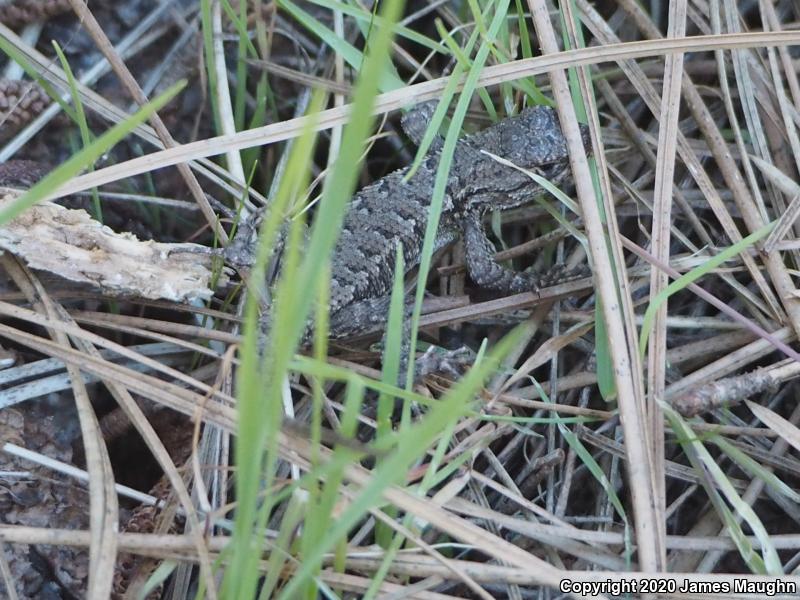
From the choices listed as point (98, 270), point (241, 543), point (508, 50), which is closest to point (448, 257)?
point (508, 50)

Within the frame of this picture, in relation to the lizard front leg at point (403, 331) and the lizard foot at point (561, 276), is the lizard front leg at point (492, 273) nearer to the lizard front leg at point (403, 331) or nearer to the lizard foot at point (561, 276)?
the lizard foot at point (561, 276)

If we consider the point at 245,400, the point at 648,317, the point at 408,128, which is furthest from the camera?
the point at 408,128

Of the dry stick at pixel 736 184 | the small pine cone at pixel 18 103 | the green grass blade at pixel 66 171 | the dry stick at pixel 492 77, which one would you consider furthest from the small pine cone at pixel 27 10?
the dry stick at pixel 736 184

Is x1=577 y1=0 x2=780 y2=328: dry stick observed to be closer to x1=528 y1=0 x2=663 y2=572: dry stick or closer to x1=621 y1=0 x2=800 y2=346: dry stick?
x1=621 y1=0 x2=800 y2=346: dry stick

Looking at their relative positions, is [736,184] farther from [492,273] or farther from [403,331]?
[403,331]

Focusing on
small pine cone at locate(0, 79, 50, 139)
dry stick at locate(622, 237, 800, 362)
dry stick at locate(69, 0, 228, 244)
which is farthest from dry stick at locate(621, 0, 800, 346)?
small pine cone at locate(0, 79, 50, 139)

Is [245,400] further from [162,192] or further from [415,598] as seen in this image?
[162,192]
